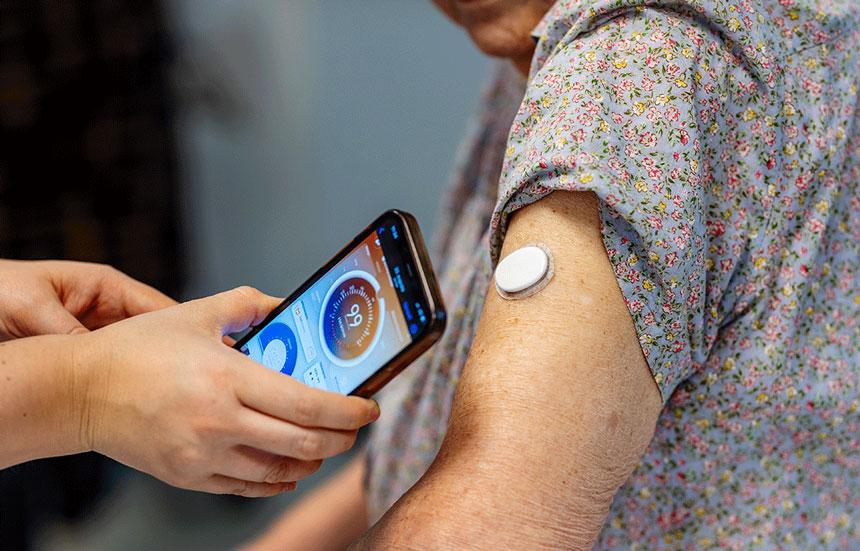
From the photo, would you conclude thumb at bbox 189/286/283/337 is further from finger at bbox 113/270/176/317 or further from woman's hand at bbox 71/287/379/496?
finger at bbox 113/270/176/317

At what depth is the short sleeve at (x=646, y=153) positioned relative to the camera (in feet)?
1.98

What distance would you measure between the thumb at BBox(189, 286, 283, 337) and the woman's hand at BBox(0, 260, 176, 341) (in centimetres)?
15

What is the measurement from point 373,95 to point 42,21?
79 centimetres

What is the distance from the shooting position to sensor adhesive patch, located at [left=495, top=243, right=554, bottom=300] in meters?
0.60

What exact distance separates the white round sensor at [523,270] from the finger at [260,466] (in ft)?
0.60

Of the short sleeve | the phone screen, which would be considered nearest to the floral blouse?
the short sleeve

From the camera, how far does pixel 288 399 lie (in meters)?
0.54

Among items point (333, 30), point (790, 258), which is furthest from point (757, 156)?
point (333, 30)

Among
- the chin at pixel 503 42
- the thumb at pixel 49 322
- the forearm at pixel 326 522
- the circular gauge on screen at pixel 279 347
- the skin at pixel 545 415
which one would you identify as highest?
the chin at pixel 503 42

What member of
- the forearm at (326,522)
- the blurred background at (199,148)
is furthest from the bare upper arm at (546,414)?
the blurred background at (199,148)

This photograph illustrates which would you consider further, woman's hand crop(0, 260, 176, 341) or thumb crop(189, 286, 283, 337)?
woman's hand crop(0, 260, 176, 341)

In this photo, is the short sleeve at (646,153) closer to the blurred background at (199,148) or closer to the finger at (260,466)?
the finger at (260,466)

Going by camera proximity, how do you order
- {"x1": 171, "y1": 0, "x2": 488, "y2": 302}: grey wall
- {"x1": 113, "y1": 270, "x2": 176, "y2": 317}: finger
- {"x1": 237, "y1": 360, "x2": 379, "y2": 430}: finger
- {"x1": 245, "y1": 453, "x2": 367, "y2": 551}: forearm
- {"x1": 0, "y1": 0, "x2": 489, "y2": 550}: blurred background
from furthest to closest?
1. {"x1": 171, "y1": 0, "x2": 488, "y2": 302}: grey wall
2. {"x1": 0, "y1": 0, "x2": 489, "y2": 550}: blurred background
3. {"x1": 245, "y1": 453, "x2": 367, "y2": 551}: forearm
4. {"x1": 113, "y1": 270, "x2": 176, "y2": 317}: finger
5. {"x1": 237, "y1": 360, "x2": 379, "y2": 430}: finger

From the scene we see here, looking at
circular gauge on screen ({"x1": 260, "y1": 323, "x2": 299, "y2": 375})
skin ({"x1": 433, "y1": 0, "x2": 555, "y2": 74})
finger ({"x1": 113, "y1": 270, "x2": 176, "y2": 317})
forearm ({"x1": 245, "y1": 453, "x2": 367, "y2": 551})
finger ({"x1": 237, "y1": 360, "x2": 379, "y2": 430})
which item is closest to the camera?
finger ({"x1": 237, "y1": 360, "x2": 379, "y2": 430})
